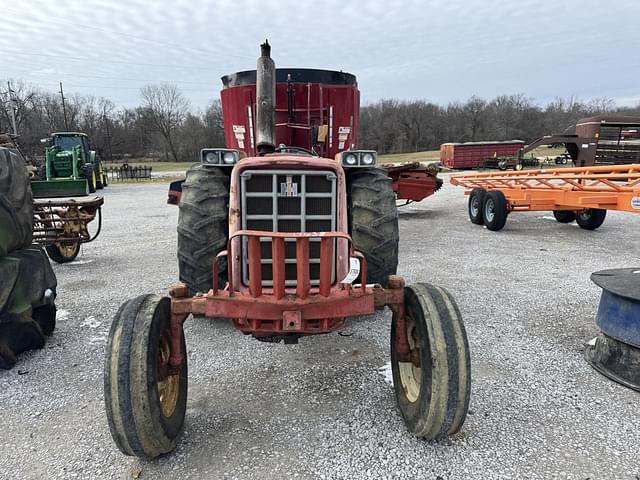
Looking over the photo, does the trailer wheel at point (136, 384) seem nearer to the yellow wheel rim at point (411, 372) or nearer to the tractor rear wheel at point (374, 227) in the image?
the yellow wheel rim at point (411, 372)

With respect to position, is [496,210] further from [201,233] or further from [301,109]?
[201,233]

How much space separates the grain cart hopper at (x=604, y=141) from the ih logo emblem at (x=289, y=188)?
61.5 ft

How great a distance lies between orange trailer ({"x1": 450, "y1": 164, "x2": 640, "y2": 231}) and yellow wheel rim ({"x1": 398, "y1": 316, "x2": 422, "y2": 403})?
4642 millimetres

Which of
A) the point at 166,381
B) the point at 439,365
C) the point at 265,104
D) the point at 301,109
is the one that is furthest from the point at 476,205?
the point at 166,381

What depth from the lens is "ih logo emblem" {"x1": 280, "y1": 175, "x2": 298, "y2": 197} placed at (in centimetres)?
292

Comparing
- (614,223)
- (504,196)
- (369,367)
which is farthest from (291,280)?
(614,223)

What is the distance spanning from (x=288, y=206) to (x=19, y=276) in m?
2.39

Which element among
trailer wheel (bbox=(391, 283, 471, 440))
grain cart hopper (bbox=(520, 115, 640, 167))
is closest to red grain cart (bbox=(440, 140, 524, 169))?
A: grain cart hopper (bbox=(520, 115, 640, 167))

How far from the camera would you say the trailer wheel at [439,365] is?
2.28 meters

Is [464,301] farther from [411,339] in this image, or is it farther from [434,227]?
[434,227]

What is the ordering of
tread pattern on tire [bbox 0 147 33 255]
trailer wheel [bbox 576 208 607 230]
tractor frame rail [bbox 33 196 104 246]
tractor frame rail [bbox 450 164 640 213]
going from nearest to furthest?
tread pattern on tire [bbox 0 147 33 255] → tractor frame rail [bbox 33 196 104 246] → tractor frame rail [bbox 450 164 640 213] → trailer wheel [bbox 576 208 607 230]

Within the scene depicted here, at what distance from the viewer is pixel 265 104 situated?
3904 mm

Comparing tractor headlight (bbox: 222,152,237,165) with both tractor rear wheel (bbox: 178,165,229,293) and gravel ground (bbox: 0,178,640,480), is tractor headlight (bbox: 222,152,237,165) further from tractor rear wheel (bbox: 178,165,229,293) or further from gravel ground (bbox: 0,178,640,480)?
gravel ground (bbox: 0,178,640,480)

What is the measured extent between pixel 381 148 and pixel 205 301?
2788 inches
